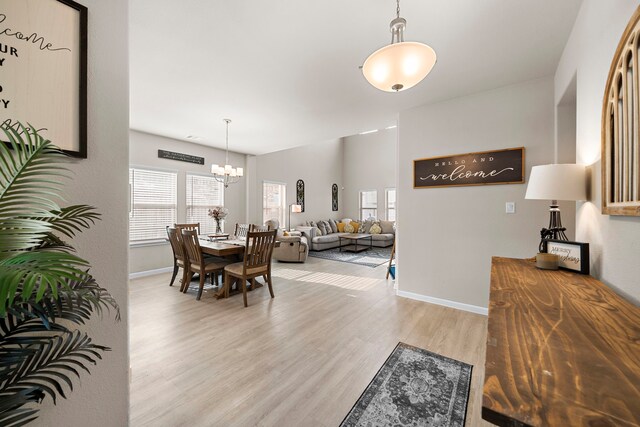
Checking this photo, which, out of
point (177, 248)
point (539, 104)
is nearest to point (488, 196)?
point (539, 104)

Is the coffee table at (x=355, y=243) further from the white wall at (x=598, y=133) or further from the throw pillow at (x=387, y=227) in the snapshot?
the white wall at (x=598, y=133)

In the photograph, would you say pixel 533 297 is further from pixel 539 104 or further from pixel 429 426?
pixel 539 104

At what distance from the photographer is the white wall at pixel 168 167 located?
180 inches

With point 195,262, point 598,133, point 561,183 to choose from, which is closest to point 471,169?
point 561,183

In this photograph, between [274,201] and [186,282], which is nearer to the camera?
[186,282]

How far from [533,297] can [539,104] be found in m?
2.58

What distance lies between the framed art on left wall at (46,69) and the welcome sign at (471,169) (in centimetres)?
331

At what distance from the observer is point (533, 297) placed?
112 centimetres

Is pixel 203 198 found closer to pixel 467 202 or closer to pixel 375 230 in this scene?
pixel 467 202

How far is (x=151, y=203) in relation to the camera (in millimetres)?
4828

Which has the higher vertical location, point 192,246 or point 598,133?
point 598,133

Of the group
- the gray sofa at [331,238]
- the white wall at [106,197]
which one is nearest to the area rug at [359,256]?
the gray sofa at [331,238]

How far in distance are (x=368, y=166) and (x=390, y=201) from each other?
1.65m

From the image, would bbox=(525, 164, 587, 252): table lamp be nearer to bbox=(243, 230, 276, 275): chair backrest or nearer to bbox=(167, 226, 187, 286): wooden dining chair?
bbox=(243, 230, 276, 275): chair backrest
